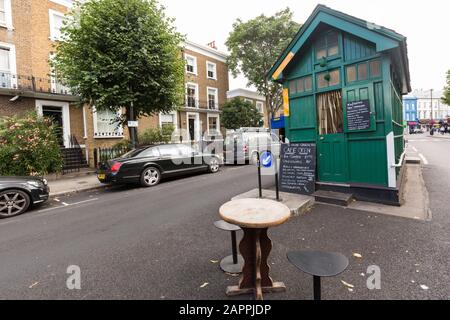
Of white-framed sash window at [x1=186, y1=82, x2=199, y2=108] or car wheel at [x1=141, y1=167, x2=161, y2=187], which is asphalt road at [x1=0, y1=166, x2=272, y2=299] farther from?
white-framed sash window at [x1=186, y1=82, x2=199, y2=108]

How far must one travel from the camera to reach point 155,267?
3039 millimetres

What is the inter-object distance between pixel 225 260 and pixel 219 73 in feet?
81.8

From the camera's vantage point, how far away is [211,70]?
24953 millimetres

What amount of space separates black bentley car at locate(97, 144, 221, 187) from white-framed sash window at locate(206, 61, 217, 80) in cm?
1648

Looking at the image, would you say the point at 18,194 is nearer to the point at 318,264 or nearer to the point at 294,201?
the point at 294,201

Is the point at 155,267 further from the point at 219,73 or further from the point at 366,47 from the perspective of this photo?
the point at 219,73

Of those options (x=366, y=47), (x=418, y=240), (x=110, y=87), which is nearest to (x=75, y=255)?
(x=418, y=240)

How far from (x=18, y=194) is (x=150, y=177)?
12.0 feet

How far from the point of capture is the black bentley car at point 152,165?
8.02 metres

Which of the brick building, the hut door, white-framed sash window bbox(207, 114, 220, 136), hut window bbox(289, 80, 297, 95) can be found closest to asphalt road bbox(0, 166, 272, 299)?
the hut door

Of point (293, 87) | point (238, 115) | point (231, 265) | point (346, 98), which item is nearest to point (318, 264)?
point (231, 265)

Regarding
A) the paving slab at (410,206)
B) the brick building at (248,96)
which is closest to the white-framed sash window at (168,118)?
the brick building at (248,96)

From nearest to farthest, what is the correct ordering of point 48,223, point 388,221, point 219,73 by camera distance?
1. point 388,221
2. point 48,223
3. point 219,73

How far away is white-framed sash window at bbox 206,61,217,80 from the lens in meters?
24.3
